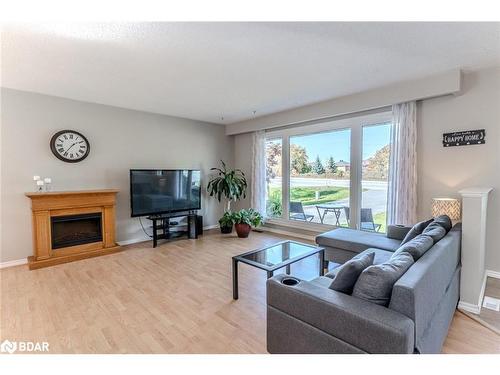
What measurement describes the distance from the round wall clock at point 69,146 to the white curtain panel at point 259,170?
125 inches

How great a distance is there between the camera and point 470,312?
2.24 m

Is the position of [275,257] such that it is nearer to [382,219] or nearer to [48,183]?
[382,219]

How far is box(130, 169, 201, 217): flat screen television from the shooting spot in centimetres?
432

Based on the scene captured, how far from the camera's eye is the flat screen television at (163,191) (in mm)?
4316

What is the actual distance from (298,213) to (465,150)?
2806 mm

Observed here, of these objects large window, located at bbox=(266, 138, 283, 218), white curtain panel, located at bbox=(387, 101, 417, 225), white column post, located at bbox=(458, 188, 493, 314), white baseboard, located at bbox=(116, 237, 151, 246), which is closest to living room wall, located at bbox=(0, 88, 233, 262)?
white baseboard, located at bbox=(116, 237, 151, 246)

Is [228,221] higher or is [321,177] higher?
[321,177]

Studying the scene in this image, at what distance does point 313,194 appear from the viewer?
4.82 meters

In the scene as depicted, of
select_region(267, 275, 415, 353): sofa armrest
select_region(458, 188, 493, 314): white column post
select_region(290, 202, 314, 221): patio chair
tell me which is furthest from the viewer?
select_region(290, 202, 314, 221): patio chair

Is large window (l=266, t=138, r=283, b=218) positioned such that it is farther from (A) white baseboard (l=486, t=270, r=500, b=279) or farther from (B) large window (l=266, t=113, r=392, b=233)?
(A) white baseboard (l=486, t=270, r=500, b=279)

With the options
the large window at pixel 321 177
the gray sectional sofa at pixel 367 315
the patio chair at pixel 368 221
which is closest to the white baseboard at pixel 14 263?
the gray sectional sofa at pixel 367 315

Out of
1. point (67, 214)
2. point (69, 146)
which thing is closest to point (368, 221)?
point (67, 214)

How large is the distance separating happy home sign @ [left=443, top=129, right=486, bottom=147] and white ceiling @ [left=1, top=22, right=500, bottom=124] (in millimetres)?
754
